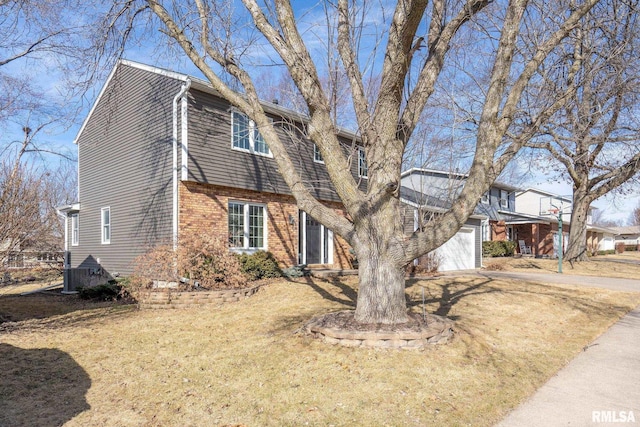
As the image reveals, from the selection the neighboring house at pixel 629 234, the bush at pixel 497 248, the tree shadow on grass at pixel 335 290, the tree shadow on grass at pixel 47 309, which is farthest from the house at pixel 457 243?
the neighboring house at pixel 629 234

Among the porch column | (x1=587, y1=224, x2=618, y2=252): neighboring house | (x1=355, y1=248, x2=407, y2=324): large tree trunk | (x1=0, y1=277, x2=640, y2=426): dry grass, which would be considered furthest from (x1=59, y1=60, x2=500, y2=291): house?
(x1=587, y1=224, x2=618, y2=252): neighboring house

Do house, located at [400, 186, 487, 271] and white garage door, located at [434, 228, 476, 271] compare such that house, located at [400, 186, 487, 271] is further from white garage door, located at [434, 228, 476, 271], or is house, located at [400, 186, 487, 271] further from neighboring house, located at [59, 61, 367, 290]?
neighboring house, located at [59, 61, 367, 290]

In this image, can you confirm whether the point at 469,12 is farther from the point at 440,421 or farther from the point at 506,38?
the point at 440,421

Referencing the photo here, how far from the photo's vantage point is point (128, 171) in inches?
551

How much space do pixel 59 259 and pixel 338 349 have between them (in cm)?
1909

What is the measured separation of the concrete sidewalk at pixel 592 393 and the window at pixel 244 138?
10.3 meters

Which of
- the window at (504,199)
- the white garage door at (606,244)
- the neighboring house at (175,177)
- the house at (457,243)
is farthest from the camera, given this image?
the white garage door at (606,244)

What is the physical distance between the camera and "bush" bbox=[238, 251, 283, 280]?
1244 cm

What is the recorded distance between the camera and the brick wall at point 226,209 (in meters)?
12.1

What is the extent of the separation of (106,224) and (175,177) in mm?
4717

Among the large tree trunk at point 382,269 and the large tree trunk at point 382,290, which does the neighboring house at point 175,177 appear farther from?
the large tree trunk at point 382,290

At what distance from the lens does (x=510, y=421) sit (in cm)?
397

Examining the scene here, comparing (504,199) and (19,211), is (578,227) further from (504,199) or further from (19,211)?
(19,211)

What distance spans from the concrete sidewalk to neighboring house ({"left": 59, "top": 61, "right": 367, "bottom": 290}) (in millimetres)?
6821
